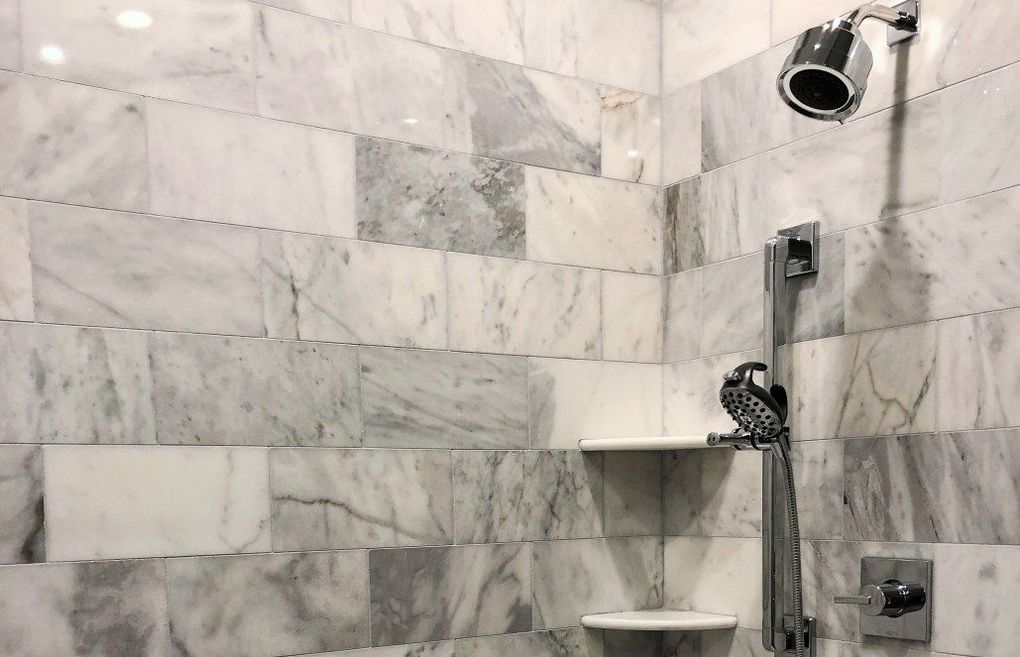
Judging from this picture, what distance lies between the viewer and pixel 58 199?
150 centimetres

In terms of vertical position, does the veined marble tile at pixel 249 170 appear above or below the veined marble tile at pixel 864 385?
above

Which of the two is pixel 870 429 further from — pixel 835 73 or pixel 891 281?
pixel 835 73

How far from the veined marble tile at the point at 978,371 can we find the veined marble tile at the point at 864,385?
3cm

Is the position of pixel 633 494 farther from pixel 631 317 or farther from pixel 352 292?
pixel 352 292

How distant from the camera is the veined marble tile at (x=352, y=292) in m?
1.69

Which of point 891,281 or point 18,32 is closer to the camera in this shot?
point 18,32

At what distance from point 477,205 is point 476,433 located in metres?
0.43

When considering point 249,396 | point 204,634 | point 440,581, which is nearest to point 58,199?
point 249,396

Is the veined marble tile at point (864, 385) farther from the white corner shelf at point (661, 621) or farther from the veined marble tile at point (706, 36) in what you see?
the veined marble tile at point (706, 36)

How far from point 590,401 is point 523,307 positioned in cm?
24

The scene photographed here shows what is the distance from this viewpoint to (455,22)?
74.6 inches

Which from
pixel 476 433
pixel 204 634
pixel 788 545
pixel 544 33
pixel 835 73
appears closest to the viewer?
pixel 835 73

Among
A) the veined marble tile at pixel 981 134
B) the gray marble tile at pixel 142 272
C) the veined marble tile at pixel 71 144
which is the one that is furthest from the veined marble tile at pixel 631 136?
the veined marble tile at pixel 71 144

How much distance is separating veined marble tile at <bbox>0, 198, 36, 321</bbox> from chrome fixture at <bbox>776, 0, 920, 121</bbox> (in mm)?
1144
